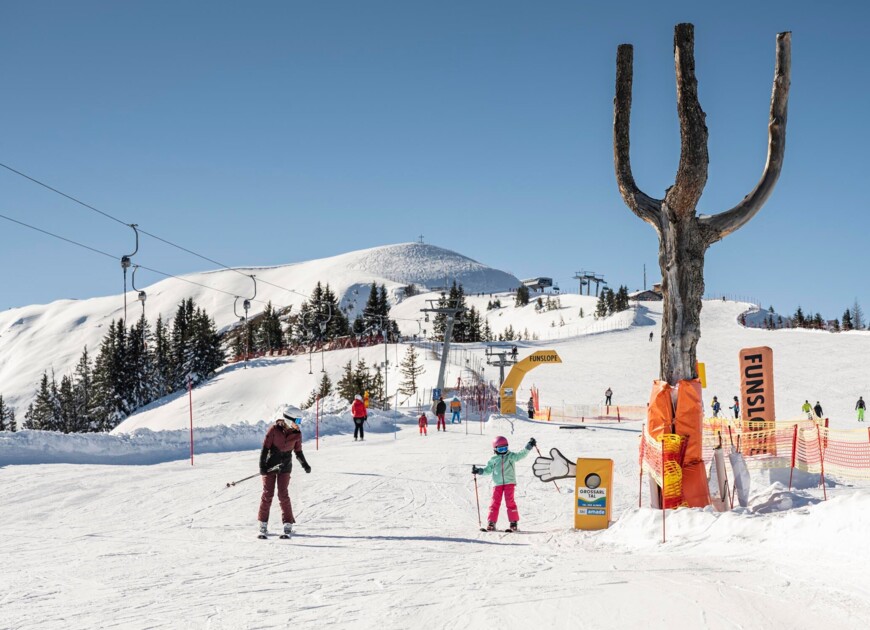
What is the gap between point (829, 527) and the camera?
7.05 metres

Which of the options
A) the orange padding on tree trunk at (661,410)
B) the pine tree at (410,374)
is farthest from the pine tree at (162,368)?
the orange padding on tree trunk at (661,410)

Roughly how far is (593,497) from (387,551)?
3228mm

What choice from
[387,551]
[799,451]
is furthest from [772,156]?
[799,451]

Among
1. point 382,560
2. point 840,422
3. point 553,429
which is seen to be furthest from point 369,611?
point 840,422

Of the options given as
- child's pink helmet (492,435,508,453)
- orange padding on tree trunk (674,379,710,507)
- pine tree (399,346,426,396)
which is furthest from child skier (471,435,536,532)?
pine tree (399,346,426,396)

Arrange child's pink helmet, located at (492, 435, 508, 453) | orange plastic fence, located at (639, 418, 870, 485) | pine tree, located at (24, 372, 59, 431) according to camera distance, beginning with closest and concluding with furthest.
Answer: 1. child's pink helmet, located at (492, 435, 508, 453)
2. orange plastic fence, located at (639, 418, 870, 485)
3. pine tree, located at (24, 372, 59, 431)

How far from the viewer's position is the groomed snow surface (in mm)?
5777

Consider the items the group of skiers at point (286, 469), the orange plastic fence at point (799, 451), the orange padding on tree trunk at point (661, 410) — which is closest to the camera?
the group of skiers at point (286, 469)

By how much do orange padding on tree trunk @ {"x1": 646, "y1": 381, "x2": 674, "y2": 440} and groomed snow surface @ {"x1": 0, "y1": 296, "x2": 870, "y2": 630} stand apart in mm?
1270

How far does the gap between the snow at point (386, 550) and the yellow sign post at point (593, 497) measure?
31 centimetres

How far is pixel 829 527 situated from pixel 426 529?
546 cm

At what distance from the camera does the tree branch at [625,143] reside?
10.7m

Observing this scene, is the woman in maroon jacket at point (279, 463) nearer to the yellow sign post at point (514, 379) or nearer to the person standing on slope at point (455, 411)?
the person standing on slope at point (455, 411)

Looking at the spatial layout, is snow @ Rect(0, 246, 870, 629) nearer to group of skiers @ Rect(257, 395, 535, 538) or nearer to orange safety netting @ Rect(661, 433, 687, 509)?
group of skiers @ Rect(257, 395, 535, 538)
